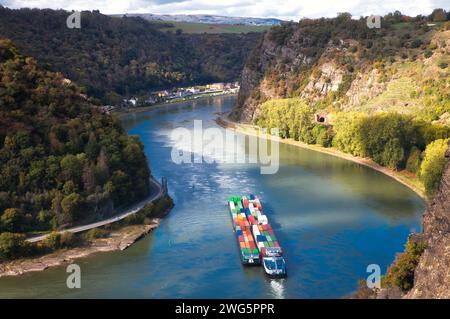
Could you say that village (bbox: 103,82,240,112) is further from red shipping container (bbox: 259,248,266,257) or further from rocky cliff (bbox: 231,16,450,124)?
red shipping container (bbox: 259,248,266,257)

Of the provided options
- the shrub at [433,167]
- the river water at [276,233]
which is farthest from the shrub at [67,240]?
the shrub at [433,167]

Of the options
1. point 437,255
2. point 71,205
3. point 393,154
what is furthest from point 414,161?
point 71,205

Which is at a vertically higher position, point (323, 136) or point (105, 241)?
point (323, 136)

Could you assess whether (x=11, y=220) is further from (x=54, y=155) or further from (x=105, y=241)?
(x=54, y=155)

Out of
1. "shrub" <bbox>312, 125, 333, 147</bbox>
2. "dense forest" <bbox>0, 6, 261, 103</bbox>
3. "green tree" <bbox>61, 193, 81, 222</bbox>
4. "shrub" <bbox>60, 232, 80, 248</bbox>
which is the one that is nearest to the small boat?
"shrub" <bbox>60, 232, 80, 248</bbox>

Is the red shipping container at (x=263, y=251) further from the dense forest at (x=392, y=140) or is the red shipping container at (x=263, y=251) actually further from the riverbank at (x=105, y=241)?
the dense forest at (x=392, y=140)

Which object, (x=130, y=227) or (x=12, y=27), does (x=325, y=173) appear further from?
(x=12, y=27)
